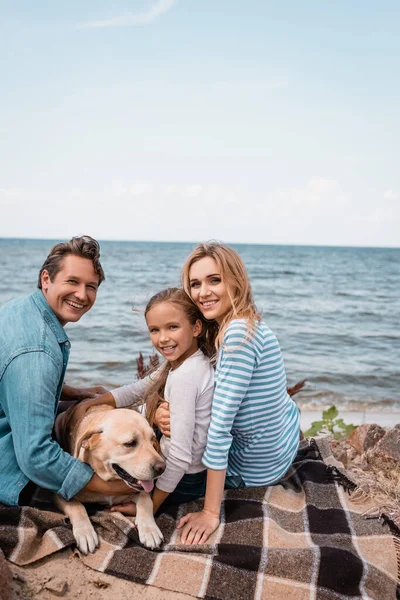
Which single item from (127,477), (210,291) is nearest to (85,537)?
(127,477)

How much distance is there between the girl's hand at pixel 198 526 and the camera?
10.4 ft

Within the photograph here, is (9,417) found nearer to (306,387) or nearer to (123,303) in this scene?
(306,387)

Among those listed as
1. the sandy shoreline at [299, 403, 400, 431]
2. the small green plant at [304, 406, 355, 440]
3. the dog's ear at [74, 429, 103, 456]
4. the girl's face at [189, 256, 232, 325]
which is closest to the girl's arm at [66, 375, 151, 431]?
the dog's ear at [74, 429, 103, 456]

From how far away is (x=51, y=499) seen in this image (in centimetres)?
345

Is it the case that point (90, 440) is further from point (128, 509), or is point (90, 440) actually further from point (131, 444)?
point (128, 509)

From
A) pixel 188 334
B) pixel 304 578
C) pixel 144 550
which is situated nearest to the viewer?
pixel 304 578

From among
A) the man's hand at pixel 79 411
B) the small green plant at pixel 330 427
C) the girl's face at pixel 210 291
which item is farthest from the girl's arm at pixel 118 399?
the small green plant at pixel 330 427

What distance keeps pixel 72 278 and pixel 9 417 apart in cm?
91

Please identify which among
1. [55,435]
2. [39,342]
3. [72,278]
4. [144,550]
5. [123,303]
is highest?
[72,278]

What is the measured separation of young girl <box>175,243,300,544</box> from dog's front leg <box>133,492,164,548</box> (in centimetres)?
17

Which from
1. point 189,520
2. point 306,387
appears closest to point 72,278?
point 189,520

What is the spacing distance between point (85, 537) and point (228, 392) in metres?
1.13

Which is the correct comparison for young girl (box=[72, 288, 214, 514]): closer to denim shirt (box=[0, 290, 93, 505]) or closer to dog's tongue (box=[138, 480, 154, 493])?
dog's tongue (box=[138, 480, 154, 493])

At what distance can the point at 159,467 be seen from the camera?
316 centimetres
